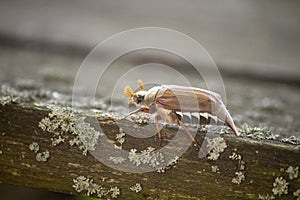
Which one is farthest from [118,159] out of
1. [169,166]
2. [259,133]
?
[259,133]

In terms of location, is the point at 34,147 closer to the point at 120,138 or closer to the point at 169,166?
the point at 120,138

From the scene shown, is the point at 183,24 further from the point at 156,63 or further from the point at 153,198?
the point at 153,198

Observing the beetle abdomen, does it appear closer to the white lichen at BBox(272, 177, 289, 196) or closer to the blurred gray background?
the white lichen at BBox(272, 177, 289, 196)

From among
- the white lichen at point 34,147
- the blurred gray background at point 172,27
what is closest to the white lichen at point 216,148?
the white lichen at point 34,147

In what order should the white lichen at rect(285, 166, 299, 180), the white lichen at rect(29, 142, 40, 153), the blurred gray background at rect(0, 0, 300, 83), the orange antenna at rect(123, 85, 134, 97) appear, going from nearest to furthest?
the white lichen at rect(285, 166, 299, 180)
the white lichen at rect(29, 142, 40, 153)
the orange antenna at rect(123, 85, 134, 97)
the blurred gray background at rect(0, 0, 300, 83)

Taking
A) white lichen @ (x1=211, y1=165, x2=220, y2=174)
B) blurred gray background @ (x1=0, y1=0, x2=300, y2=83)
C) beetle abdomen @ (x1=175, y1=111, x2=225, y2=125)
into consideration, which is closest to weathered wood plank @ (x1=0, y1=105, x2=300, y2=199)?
white lichen @ (x1=211, y1=165, x2=220, y2=174)

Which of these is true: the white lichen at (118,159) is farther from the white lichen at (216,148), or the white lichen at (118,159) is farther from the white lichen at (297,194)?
the white lichen at (297,194)

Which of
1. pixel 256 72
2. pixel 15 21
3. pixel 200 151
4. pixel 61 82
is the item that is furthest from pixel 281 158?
pixel 15 21
